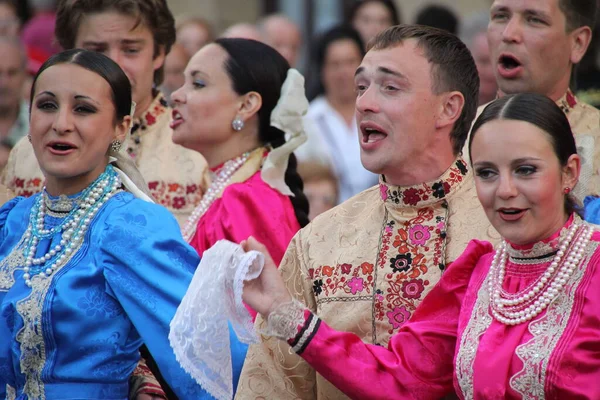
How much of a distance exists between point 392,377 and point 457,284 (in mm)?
329

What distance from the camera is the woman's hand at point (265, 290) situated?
3.44 m

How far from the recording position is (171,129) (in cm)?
547

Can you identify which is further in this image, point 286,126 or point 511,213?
point 286,126

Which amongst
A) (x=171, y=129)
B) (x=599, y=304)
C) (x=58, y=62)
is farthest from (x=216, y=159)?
(x=599, y=304)

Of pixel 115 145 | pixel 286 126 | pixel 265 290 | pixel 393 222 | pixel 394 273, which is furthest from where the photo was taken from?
pixel 286 126

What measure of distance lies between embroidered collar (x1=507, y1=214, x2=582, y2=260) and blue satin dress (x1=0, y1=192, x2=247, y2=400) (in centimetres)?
105

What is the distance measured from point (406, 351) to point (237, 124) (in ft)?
6.07

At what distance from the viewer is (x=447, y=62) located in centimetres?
404

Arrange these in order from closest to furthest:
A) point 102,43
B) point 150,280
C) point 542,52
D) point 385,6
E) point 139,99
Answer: point 150,280
point 542,52
point 102,43
point 139,99
point 385,6

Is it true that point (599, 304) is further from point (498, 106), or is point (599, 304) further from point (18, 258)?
point (18, 258)

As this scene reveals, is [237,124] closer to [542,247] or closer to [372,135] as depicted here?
[372,135]

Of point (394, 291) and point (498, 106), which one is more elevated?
point (498, 106)

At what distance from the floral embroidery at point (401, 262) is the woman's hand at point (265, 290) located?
1.79 feet

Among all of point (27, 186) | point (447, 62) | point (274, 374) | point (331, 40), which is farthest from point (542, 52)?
point (331, 40)
